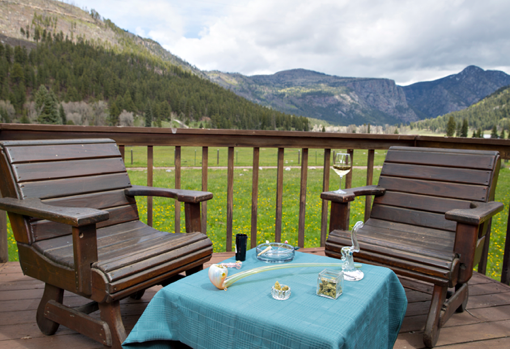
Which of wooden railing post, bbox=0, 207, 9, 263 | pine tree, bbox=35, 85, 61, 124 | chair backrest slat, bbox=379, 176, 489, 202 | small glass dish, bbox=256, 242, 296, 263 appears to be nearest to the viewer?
small glass dish, bbox=256, 242, 296, 263

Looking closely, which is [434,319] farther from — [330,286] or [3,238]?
[3,238]

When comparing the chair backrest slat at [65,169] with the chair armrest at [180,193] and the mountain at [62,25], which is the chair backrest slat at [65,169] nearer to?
the chair armrest at [180,193]

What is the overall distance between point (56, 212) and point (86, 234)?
0.16 meters

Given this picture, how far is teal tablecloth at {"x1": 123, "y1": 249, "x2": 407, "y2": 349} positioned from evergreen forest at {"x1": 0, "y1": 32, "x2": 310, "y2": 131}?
74.2m

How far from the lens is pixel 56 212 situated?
4.51 ft

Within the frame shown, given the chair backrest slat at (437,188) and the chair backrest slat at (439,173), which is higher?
the chair backrest slat at (439,173)

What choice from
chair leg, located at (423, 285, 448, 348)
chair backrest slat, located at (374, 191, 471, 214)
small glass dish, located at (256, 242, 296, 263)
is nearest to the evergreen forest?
chair backrest slat, located at (374, 191, 471, 214)

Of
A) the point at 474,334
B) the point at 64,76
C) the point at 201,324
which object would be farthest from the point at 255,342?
the point at 64,76

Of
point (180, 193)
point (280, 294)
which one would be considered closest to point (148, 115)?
point (180, 193)

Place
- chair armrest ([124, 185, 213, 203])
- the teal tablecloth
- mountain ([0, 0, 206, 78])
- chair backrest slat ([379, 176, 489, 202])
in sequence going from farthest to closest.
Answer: mountain ([0, 0, 206, 78]) < chair backrest slat ([379, 176, 489, 202]) < chair armrest ([124, 185, 213, 203]) < the teal tablecloth

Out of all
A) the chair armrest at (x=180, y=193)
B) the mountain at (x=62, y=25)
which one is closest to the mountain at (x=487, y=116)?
the mountain at (x=62, y=25)

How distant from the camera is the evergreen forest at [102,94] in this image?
71.6 m

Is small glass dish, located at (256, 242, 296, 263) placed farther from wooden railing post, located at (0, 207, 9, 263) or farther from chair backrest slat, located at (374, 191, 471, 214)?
wooden railing post, located at (0, 207, 9, 263)

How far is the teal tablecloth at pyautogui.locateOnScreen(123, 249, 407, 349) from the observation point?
2.95 feet
